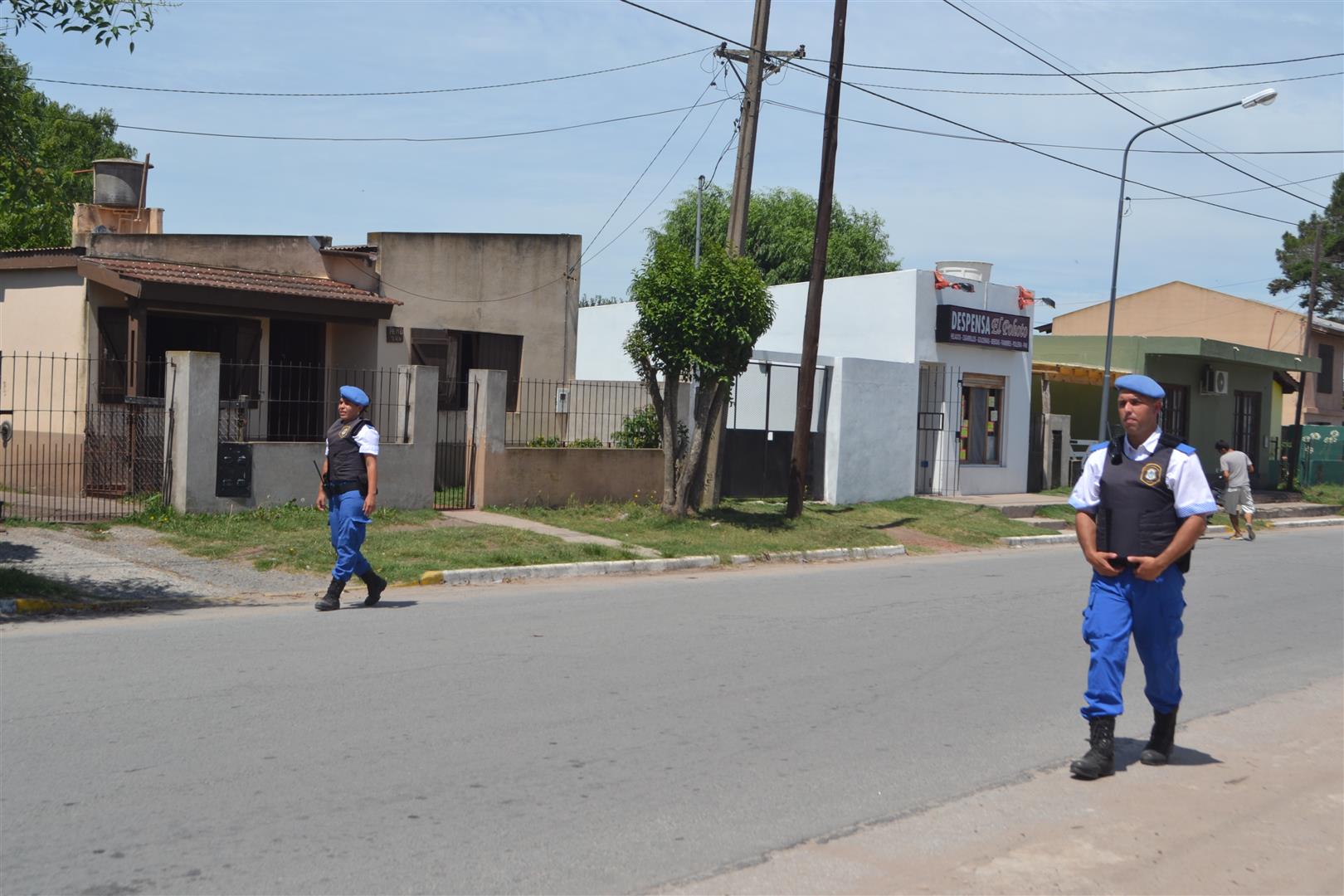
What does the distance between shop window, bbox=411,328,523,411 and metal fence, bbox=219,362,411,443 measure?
1846mm

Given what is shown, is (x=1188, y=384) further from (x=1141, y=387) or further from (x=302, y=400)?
(x=1141, y=387)

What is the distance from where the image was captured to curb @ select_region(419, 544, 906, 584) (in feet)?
42.8

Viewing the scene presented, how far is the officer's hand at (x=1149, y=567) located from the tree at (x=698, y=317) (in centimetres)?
1098

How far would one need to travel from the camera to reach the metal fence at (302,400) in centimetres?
1761

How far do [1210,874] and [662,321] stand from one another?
1246cm

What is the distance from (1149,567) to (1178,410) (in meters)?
31.3

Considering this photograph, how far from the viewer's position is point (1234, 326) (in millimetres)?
52125

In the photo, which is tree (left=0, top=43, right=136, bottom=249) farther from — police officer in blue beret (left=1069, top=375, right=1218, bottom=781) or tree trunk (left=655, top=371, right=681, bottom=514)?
police officer in blue beret (left=1069, top=375, right=1218, bottom=781)

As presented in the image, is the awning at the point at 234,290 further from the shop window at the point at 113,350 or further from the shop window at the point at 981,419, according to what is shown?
the shop window at the point at 981,419

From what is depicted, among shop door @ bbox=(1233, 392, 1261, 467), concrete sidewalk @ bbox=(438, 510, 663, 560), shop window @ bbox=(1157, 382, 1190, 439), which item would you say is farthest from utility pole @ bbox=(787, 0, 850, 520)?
shop door @ bbox=(1233, 392, 1261, 467)

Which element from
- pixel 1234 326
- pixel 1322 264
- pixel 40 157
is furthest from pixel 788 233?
pixel 40 157

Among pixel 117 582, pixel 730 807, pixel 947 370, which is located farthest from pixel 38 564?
pixel 947 370

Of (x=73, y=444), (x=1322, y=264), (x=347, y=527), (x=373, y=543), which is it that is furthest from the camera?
(x=1322, y=264)

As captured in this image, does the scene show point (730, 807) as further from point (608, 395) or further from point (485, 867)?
point (608, 395)
